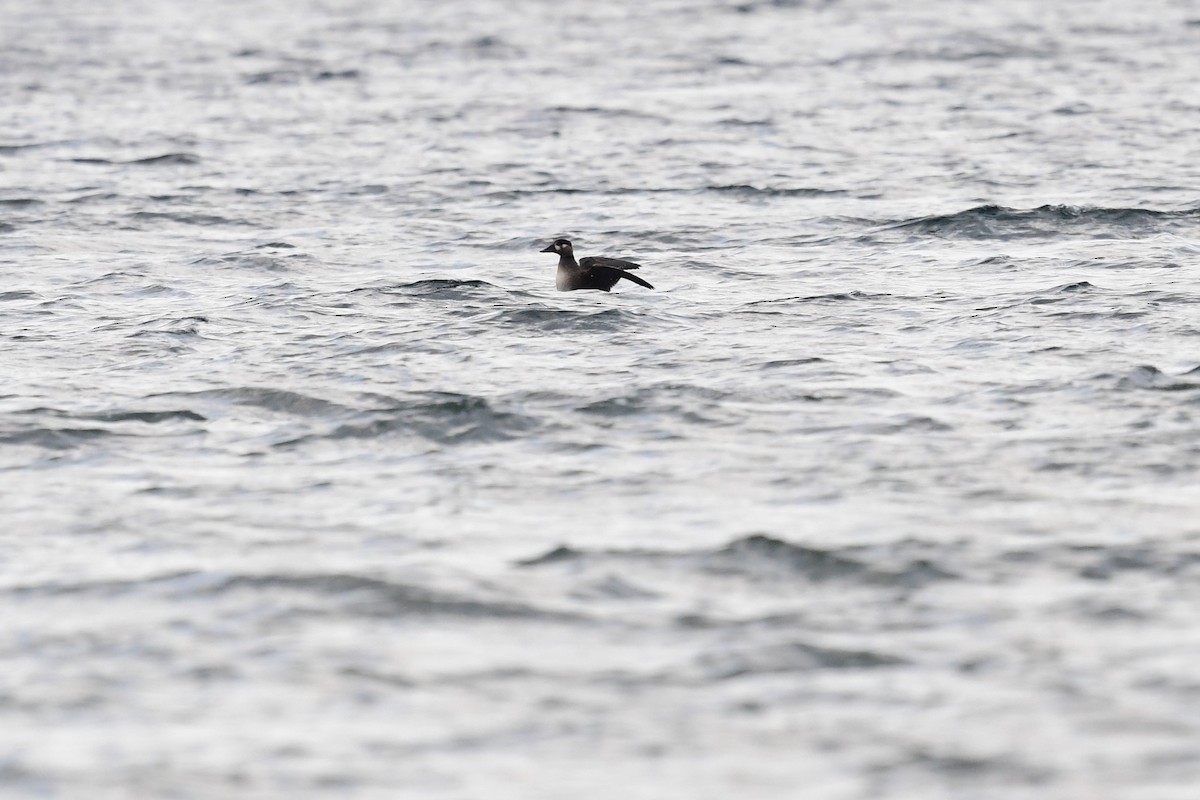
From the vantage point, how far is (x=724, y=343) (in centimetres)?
1598

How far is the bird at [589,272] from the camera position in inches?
699

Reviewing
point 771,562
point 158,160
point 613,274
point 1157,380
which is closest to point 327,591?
point 771,562

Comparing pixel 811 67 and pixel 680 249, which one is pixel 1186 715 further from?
pixel 811 67

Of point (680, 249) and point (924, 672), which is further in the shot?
point (680, 249)

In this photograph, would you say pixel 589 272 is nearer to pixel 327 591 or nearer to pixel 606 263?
pixel 606 263

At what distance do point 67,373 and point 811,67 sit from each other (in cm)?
2540

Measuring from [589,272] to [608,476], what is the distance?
581cm

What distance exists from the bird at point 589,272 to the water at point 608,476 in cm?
24

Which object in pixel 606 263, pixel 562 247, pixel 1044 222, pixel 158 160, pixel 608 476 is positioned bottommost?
pixel 158 160

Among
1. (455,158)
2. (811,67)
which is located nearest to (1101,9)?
(811,67)

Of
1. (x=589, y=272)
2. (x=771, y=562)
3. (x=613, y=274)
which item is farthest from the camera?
(x=613, y=274)

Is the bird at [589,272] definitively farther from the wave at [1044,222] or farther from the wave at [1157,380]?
the wave at [1157,380]

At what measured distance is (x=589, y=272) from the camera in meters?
17.7

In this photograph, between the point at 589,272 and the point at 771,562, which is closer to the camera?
the point at 771,562
